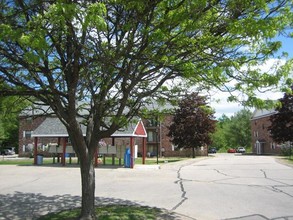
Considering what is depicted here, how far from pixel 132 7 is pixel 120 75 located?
5.85 feet

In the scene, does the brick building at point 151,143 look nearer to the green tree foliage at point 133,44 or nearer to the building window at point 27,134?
the building window at point 27,134

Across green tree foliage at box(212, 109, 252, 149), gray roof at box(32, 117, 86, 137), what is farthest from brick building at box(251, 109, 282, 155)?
gray roof at box(32, 117, 86, 137)

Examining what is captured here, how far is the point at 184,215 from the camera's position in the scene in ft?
33.3

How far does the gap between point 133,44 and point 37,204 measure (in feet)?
21.3

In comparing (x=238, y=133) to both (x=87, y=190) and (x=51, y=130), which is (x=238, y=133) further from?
(x=87, y=190)

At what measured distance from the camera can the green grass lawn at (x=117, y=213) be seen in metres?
9.40

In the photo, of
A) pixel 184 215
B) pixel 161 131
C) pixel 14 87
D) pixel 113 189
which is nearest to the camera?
pixel 14 87

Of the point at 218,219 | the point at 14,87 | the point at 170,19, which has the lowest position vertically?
the point at 218,219

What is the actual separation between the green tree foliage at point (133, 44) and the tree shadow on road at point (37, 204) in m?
2.25

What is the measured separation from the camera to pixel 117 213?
9828 mm

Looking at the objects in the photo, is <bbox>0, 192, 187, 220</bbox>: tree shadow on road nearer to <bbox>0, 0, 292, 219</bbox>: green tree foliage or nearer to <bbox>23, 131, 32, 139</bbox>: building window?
<bbox>0, 0, 292, 219</bbox>: green tree foliage

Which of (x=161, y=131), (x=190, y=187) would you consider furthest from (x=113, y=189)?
(x=161, y=131)

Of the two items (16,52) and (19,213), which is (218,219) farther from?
(16,52)

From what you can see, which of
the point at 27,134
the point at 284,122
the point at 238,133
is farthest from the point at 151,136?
the point at 238,133
